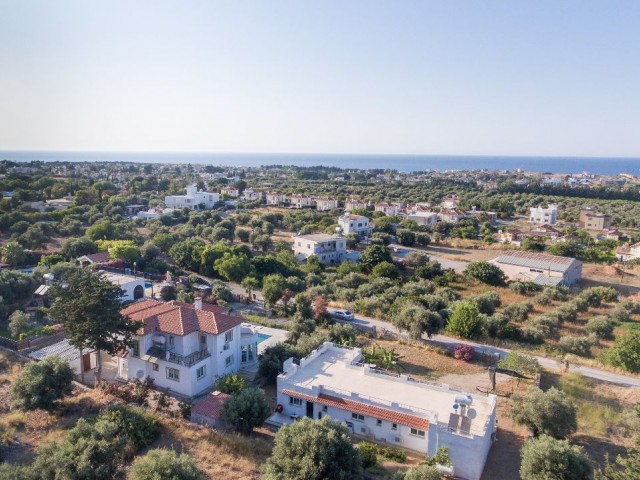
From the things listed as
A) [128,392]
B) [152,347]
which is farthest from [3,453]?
[152,347]

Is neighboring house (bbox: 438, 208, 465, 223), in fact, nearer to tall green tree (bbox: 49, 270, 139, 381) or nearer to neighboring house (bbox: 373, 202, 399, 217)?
neighboring house (bbox: 373, 202, 399, 217)

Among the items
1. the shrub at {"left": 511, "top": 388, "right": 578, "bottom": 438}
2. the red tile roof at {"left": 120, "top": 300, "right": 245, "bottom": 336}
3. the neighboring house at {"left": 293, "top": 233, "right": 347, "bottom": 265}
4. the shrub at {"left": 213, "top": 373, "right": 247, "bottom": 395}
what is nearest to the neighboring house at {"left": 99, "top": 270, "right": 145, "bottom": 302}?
the red tile roof at {"left": 120, "top": 300, "right": 245, "bottom": 336}

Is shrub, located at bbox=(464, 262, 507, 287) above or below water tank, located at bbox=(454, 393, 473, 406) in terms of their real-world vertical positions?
below

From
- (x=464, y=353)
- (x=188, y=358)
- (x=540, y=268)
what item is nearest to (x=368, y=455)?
(x=188, y=358)

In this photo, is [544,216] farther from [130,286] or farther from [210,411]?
[210,411]

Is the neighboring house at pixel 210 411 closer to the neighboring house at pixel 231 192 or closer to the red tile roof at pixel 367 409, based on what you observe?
the red tile roof at pixel 367 409

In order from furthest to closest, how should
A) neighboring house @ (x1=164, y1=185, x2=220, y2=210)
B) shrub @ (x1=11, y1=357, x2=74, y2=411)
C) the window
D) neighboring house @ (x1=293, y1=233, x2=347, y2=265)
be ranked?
neighboring house @ (x1=164, y1=185, x2=220, y2=210)
neighboring house @ (x1=293, y1=233, x2=347, y2=265)
the window
shrub @ (x1=11, y1=357, x2=74, y2=411)

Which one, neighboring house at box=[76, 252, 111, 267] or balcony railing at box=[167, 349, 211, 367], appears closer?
balcony railing at box=[167, 349, 211, 367]
